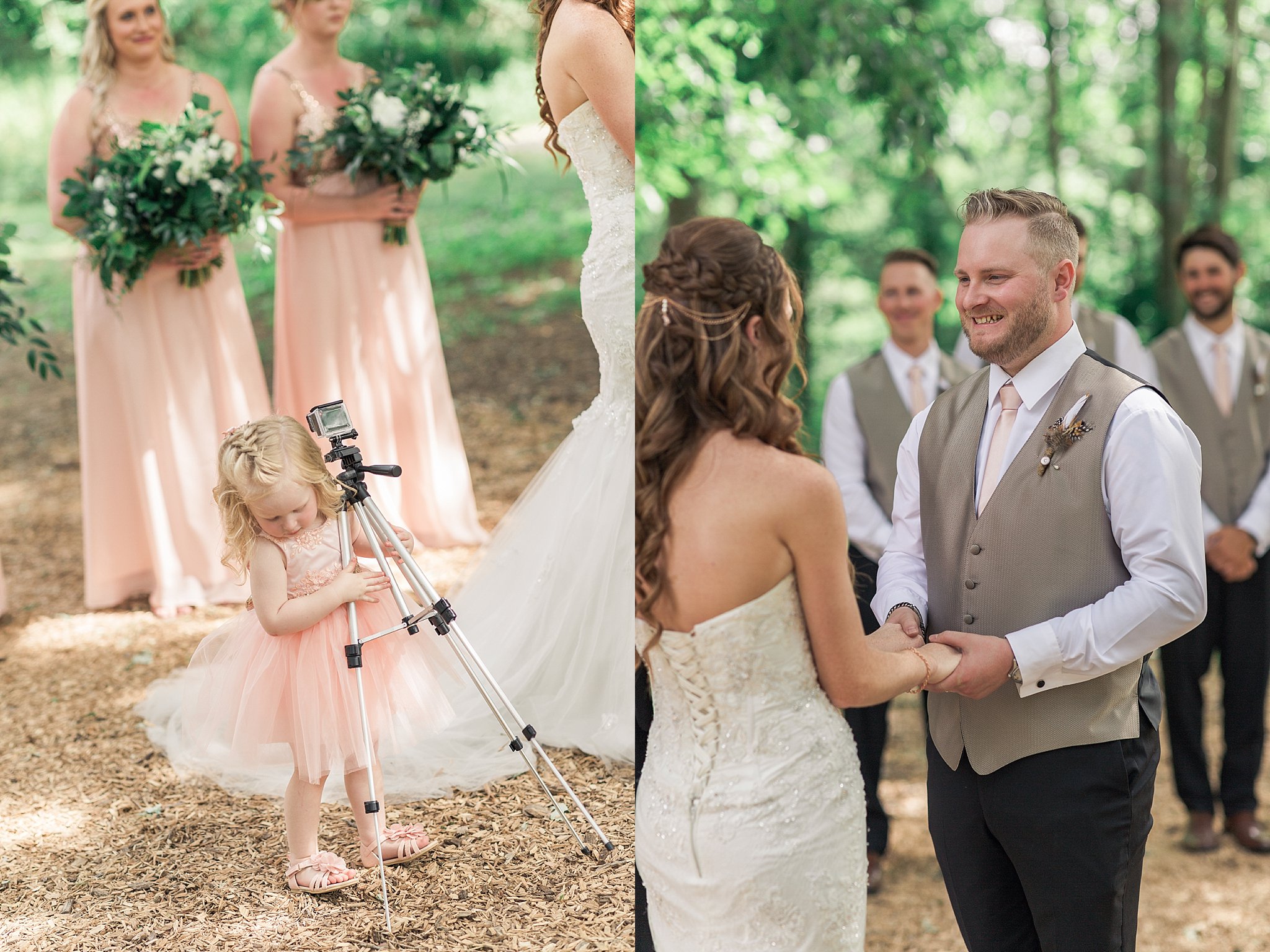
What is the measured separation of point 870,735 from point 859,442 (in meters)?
1.16

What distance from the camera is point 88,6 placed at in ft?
11.6

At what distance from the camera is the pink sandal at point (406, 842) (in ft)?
8.95

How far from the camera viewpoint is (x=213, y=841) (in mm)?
2834

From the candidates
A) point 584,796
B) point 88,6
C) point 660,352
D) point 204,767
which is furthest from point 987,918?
point 88,6

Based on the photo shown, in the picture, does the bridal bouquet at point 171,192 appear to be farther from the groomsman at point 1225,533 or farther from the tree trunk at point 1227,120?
the tree trunk at point 1227,120

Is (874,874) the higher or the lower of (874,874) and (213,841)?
the lower

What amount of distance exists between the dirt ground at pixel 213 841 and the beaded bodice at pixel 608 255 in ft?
1.33

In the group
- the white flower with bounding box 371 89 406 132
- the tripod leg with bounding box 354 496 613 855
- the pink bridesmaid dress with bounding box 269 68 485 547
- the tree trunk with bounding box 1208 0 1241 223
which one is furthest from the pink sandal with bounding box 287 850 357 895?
the tree trunk with bounding box 1208 0 1241 223

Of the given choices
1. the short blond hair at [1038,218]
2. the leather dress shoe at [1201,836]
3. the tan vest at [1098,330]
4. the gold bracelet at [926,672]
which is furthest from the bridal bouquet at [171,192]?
the leather dress shoe at [1201,836]

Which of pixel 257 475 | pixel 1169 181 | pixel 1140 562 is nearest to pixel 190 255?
pixel 257 475

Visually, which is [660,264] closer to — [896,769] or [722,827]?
[722,827]

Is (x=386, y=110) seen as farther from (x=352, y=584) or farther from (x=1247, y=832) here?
(x=1247, y=832)

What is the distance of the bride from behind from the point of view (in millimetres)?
2033

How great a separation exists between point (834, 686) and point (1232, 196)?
11.2 m
